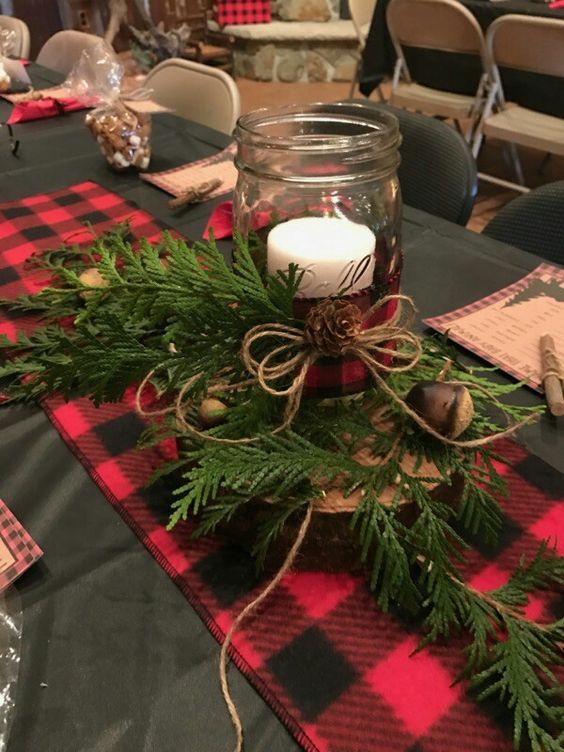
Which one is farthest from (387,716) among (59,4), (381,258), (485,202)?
(59,4)

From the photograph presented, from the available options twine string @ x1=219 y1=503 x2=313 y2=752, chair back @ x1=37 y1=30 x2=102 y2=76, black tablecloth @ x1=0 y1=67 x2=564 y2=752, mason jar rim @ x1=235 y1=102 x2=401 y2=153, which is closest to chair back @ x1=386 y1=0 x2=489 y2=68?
chair back @ x1=37 y1=30 x2=102 y2=76

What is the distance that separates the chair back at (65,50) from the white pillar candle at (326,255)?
1946mm

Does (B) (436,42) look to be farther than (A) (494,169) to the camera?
No

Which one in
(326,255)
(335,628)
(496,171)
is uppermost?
(326,255)

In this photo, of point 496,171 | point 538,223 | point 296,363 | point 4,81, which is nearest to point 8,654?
point 296,363

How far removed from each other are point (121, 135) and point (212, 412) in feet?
2.92

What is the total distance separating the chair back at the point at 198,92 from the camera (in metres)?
1.59

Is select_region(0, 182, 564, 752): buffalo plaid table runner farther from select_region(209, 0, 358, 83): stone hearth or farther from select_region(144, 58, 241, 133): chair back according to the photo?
select_region(209, 0, 358, 83): stone hearth

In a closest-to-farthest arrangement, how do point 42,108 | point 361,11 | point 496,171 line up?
point 42,108 → point 496,171 → point 361,11

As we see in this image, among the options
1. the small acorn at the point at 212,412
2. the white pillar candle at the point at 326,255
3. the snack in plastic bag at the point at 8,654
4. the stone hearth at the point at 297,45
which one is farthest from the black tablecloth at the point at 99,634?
the stone hearth at the point at 297,45

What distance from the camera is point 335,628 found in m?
0.44

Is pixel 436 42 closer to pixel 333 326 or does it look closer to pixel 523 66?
pixel 523 66

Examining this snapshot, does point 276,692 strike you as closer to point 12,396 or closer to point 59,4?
point 12,396

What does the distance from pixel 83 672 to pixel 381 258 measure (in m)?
0.39
